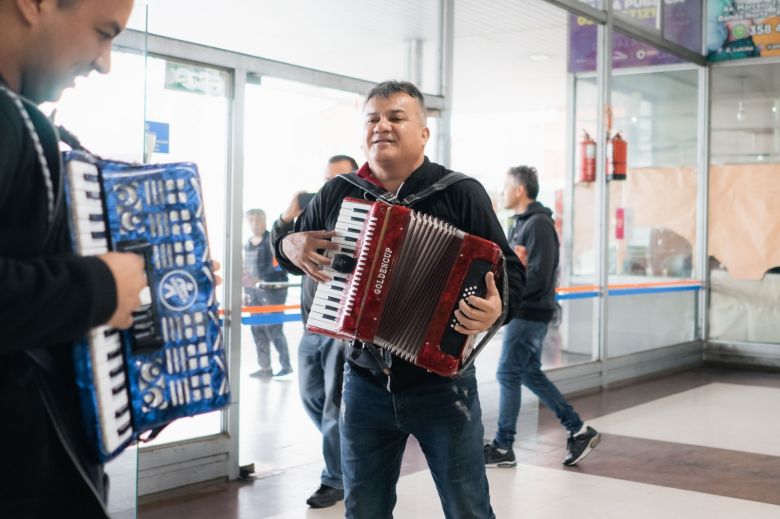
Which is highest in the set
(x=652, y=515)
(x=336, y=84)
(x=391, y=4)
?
(x=391, y=4)

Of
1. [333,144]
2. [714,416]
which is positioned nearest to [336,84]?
[333,144]

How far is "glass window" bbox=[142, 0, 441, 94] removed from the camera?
164 inches

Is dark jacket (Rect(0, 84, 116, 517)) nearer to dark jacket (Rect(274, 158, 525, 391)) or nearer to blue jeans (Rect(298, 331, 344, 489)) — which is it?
dark jacket (Rect(274, 158, 525, 391))

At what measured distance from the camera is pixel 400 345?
89.0 inches

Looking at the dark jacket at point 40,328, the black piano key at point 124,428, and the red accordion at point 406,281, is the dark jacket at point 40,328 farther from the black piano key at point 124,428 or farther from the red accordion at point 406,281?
the red accordion at point 406,281

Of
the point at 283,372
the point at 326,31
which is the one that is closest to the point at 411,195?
the point at 283,372

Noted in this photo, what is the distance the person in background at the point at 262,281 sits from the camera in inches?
175

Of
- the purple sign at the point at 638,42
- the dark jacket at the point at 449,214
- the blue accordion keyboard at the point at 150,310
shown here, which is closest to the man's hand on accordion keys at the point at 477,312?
the dark jacket at the point at 449,214

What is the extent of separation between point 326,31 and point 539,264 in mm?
1738

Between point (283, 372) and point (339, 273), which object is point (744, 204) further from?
point (339, 273)

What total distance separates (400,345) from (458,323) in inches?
6.2

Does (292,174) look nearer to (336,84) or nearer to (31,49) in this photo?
(336,84)

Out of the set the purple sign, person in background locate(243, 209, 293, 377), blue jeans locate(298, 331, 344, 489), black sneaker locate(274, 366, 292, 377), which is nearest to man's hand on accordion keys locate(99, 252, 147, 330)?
blue jeans locate(298, 331, 344, 489)

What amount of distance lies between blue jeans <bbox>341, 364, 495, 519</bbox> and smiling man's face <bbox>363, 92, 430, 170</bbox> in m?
0.60
